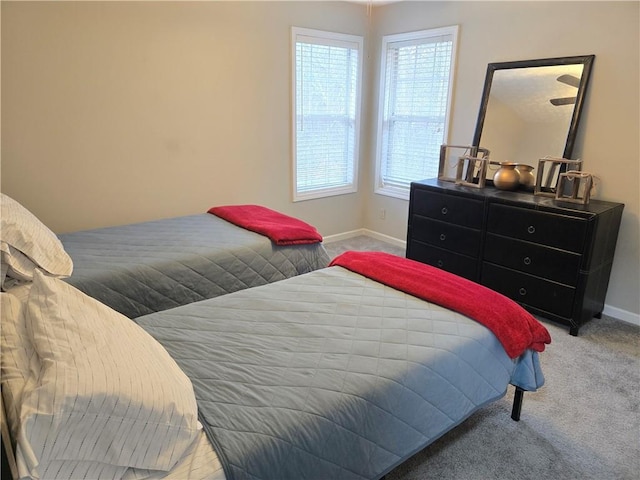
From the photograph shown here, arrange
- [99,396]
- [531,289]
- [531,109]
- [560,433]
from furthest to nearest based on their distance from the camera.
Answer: [531,109] → [531,289] → [560,433] → [99,396]

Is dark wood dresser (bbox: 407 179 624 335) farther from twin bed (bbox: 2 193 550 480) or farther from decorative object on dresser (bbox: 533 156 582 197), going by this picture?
twin bed (bbox: 2 193 550 480)

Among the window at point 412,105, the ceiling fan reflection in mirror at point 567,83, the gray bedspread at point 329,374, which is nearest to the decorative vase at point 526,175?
the ceiling fan reflection in mirror at point 567,83

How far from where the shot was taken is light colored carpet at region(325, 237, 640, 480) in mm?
1807

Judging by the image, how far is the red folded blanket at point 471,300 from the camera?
6.00ft

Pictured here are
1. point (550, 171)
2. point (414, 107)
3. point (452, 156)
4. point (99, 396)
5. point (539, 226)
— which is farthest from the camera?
point (414, 107)

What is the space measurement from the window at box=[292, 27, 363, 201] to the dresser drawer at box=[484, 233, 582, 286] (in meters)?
1.82

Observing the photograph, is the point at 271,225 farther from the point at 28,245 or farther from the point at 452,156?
the point at 452,156

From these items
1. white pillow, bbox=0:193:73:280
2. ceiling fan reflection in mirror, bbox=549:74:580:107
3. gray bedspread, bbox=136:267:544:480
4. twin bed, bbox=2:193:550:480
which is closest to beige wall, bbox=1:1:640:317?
ceiling fan reflection in mirror, bbox=549:74:580:107

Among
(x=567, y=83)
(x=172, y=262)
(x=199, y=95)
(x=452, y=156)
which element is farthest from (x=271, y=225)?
(x=567, y=83)

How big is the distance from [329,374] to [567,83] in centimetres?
277

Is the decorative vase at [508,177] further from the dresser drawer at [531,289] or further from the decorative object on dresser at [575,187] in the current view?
the dresser drawer at [531,289]

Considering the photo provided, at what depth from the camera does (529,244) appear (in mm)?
2961

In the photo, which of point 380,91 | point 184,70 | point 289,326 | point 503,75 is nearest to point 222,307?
point 289,326

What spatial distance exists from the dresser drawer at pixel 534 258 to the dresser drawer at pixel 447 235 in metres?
0.11
